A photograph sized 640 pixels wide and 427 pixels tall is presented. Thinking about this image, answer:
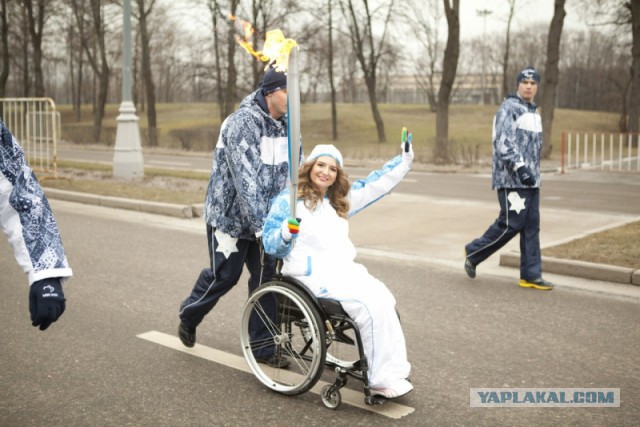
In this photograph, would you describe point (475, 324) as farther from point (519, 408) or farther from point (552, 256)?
point (552, 256)

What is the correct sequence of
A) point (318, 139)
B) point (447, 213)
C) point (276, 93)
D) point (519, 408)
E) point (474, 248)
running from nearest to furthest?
point (519, 408) → point (276, 93) → point (474, 248) → point (447, 213) → point (318, 139)

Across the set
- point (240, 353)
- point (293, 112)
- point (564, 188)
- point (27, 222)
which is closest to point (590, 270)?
point (240, 353)

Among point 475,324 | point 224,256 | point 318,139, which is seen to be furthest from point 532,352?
point 318,139

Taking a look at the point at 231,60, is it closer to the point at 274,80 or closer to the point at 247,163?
the point at 274,80

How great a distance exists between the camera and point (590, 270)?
23.4ft

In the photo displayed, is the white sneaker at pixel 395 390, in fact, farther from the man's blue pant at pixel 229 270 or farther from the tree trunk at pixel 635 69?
the tree trunk at pixel 635 69

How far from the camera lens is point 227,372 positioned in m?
4.57

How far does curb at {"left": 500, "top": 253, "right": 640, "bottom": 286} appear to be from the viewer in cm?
690

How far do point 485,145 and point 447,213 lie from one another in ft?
102

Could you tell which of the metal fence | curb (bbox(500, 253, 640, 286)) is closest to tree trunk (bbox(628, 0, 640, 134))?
the metal fence

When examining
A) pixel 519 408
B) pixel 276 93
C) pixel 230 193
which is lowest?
pixel 519 408

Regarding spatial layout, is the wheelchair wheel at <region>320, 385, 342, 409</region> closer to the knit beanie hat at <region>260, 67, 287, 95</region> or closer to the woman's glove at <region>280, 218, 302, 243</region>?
the woman's glove at <region>280, 218, 302, 243</region>

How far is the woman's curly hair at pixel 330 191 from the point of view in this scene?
13.5ft

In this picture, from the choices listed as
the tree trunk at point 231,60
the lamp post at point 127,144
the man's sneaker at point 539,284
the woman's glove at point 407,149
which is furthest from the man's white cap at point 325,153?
the tree trunk at point 231,60
